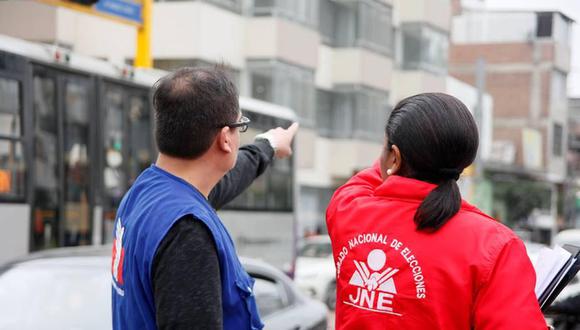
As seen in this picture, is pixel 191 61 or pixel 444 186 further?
pixel 191 61

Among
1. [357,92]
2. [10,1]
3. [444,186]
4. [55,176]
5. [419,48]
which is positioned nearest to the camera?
[444,186]

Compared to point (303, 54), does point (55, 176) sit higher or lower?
lower

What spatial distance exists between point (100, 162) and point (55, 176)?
2.44 feet

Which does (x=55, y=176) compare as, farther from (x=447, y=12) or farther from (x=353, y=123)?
(x=447, y=12)

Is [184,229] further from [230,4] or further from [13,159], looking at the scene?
[230,4]

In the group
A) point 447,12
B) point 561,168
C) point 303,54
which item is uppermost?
point 447,12

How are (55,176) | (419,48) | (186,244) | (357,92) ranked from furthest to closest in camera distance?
(419,48) → (357,92) → (55,176) → (186,244)

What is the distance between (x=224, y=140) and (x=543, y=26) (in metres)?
59.1

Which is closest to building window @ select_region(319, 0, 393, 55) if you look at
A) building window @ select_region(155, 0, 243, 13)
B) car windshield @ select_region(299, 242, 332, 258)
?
building window @ select_region(155, 0, 243, 13)

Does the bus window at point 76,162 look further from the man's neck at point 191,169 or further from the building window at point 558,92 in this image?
the building window at point 558,92

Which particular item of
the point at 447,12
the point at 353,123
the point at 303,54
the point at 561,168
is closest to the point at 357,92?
the point at 353,123

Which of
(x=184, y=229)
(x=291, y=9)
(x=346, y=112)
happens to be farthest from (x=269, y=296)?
(x=346, y=112)

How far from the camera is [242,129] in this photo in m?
2.87

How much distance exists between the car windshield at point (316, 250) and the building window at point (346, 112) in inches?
583
